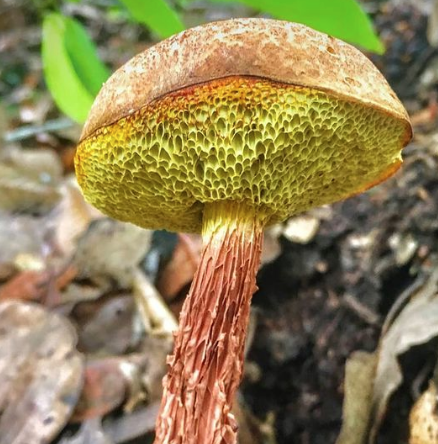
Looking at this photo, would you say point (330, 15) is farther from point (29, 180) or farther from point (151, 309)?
point (29, 180)

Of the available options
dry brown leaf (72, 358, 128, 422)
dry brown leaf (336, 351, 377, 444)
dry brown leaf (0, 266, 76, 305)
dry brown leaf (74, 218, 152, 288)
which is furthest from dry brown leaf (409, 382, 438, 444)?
dry brown leaf (0, 266, 76, 305)

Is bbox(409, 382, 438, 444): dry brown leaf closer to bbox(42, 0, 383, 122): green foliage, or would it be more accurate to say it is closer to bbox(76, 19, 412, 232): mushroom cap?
bbox(76, 19, 412, 232): mushroom cap

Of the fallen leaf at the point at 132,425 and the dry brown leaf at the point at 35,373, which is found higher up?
the fallen leaf at the point at 132,425

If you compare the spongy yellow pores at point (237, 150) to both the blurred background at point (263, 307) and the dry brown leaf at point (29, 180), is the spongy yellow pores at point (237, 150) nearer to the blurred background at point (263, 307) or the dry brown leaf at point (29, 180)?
the blurred background at point (263, 307)

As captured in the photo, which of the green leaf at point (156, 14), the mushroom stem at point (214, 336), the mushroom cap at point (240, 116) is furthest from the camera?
the green leaf at point (156, 14)

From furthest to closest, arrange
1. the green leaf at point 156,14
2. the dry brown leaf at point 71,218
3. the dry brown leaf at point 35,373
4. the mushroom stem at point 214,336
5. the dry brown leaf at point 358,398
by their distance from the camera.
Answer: the dry brown leaf at point 71,218
the green leaf at point 156,14
the dry brown leaf at point 35,373
the dry brown leaf at point 358,398
the mushroom stem at point 214,336

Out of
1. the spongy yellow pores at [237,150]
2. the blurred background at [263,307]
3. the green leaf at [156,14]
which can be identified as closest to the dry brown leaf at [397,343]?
the blurred background at [263,307]
